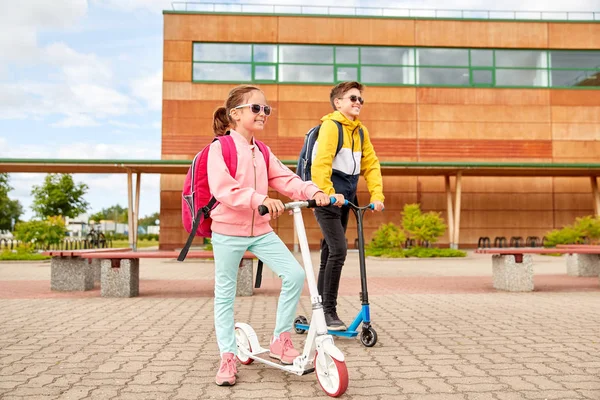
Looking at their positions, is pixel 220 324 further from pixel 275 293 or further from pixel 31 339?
pixel 275 293

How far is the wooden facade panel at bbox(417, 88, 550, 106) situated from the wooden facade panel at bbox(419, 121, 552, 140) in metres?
1.04

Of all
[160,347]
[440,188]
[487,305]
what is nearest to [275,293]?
[487,305]

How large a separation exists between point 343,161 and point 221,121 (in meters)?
1.47

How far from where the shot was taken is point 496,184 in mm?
28203

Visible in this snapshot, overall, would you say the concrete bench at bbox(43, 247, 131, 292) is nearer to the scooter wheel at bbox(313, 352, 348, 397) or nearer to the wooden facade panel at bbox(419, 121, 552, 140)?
the scooter wheel at bbox(313, 352, 348, 397)

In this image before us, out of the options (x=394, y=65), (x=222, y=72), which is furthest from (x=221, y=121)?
(x=394, y=65)

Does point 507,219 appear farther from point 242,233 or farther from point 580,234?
point 242,233

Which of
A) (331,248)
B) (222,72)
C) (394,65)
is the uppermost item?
(394,65)

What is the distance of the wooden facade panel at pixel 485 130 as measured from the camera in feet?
Result: 90.5

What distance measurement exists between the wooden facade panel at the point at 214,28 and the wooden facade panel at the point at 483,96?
8.08 m

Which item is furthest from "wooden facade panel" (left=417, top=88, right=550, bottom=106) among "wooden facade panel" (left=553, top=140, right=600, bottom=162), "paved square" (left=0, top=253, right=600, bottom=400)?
"paved square" (left=0, top=253, right=600, bottom=400)

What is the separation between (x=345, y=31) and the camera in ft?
91.4

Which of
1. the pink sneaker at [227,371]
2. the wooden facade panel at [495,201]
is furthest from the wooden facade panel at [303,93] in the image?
the pink sneaker at [227,371]

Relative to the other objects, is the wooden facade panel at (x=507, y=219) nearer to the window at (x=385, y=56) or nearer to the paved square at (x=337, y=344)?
the window at (x=385, y=56)
